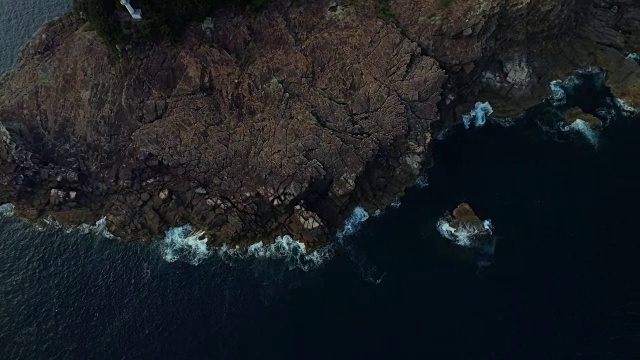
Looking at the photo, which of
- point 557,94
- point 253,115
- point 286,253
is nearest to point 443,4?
point 557,94

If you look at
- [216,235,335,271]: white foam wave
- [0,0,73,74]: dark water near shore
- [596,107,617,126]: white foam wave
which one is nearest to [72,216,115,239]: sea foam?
[216,235,335,271]: white foam wave

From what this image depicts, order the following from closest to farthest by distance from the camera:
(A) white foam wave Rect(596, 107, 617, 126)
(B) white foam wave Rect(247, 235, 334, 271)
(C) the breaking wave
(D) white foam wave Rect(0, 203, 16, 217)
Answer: (B) white foam wave Rect(247, 235, 334, 271) → (C) the breaking wave → (D) white foam wave Rect(0, 203, 16, 217) → (A) white foam wave Rect(596, 107, 617, 126)

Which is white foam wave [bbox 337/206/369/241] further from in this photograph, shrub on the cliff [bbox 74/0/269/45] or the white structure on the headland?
the white structure on the headland

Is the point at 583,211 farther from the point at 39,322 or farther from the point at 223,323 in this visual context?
the point at 39,322

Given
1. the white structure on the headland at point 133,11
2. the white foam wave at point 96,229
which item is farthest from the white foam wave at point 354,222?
the white structure on the headland at point 133,11

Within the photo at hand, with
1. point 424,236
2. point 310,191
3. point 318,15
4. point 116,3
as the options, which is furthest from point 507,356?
point 116,3

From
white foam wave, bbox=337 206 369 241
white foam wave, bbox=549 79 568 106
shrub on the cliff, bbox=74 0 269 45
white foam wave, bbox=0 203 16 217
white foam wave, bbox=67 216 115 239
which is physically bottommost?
white foam wave, bbox=337 206 369 241

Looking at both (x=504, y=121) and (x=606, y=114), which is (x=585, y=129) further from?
(x=504, y=121)

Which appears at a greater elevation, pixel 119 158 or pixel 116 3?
pixel 116 3
